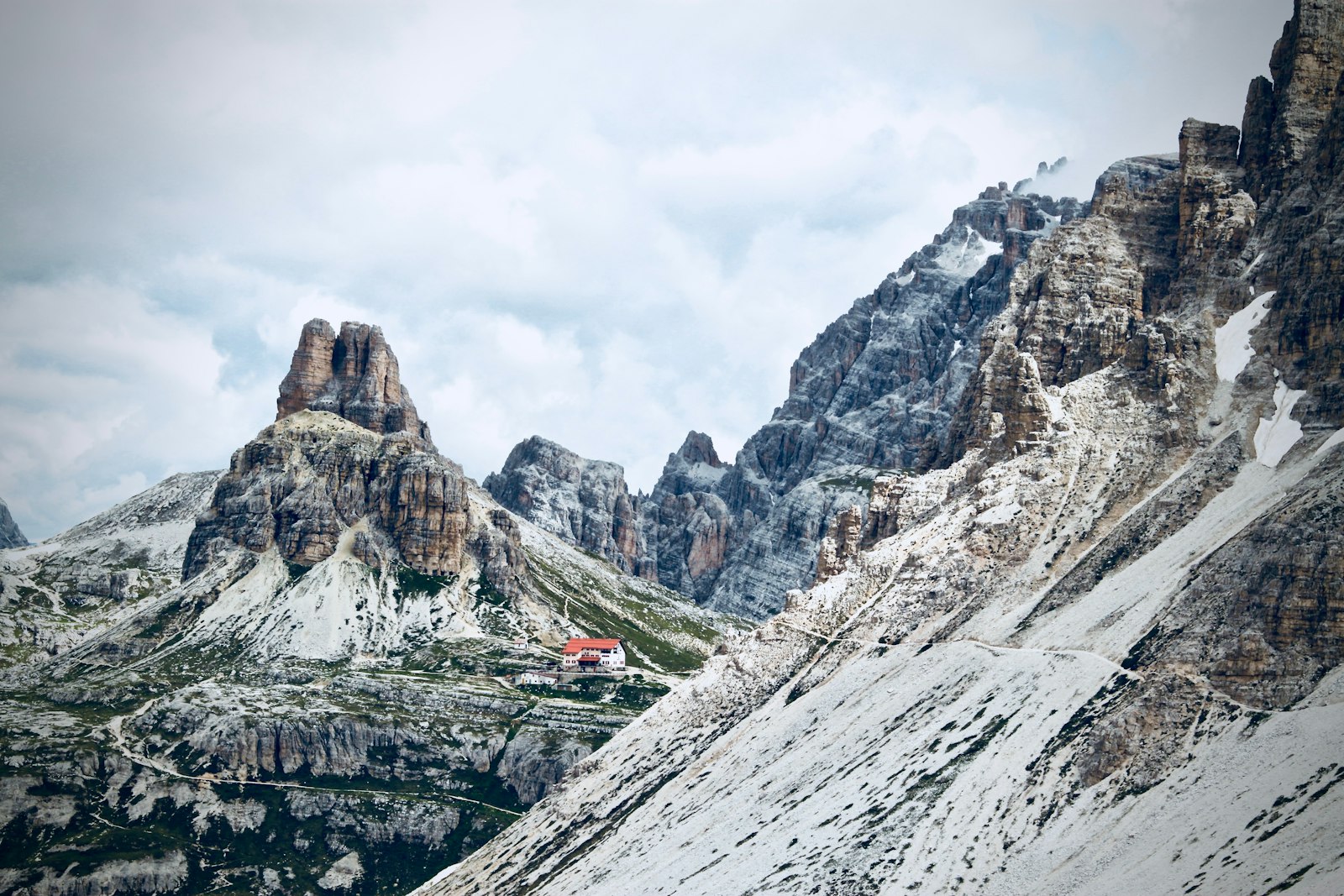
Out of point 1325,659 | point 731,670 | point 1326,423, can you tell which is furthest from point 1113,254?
point 1325,659

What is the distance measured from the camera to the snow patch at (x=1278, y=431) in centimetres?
12075

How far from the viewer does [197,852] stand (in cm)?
19738

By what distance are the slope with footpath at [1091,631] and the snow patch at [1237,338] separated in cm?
39

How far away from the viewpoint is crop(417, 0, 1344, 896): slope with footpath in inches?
3509

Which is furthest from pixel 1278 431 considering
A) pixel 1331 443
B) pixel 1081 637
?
pixel 1081 637

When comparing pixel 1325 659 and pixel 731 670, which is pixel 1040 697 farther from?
pixel 731 670

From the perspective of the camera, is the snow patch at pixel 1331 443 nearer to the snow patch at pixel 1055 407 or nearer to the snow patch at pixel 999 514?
the snow patch at pixel 999 514

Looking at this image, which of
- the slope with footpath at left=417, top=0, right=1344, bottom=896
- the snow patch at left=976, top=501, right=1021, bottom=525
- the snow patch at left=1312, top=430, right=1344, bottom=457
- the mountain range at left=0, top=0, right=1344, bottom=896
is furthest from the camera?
the snow patch at left=976, top=501, right=1021, bottom=525

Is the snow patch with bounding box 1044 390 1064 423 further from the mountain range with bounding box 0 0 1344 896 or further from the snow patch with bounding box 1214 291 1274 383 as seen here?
the snow patch with bounding box 1214 291 1274 383

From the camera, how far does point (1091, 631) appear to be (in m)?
111

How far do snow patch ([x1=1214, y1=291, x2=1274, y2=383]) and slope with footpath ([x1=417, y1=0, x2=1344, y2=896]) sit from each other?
0.39 metres

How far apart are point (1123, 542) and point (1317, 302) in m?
32.2

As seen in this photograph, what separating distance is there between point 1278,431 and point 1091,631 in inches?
1179

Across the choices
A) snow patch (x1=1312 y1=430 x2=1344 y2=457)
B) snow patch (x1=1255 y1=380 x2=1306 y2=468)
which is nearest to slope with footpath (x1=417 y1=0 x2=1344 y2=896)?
snow patch (x1=1255 y1=380 x2=1306 y2=468)
